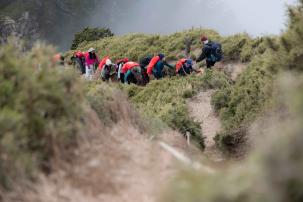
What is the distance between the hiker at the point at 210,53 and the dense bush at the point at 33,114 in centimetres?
1625

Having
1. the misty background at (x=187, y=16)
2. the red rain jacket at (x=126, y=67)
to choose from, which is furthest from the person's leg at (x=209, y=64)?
the misty background at (x=187, y=16)

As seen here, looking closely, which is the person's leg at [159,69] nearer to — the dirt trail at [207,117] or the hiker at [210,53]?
the hiker at [210,53]

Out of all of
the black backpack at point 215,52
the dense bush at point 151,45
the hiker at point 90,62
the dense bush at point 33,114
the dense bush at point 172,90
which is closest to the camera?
the dense bush at point 33,114

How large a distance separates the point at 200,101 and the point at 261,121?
8.26 meters

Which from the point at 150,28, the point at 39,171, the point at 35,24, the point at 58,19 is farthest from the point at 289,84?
the point at 150,28

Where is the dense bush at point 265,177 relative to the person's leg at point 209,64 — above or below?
below

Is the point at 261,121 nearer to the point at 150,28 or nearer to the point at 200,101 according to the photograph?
the point at 200,101

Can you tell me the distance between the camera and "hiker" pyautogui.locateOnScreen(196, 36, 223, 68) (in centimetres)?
2280

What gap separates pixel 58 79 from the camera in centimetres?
659

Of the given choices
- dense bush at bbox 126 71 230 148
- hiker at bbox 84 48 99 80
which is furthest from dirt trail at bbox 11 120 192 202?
hiker at bbox 84 48 99 80

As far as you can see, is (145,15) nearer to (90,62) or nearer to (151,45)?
(151,45)

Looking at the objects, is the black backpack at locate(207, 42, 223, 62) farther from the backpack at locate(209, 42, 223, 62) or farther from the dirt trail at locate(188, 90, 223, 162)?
the dirt trail at locate(188, 90, 223, 162)

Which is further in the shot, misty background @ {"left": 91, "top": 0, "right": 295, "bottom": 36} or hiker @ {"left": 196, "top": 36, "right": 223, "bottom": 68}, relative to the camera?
misty background @ {"left": 91, "top": 0, "right": 295, "bottom": 36}

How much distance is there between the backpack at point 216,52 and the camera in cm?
2292
